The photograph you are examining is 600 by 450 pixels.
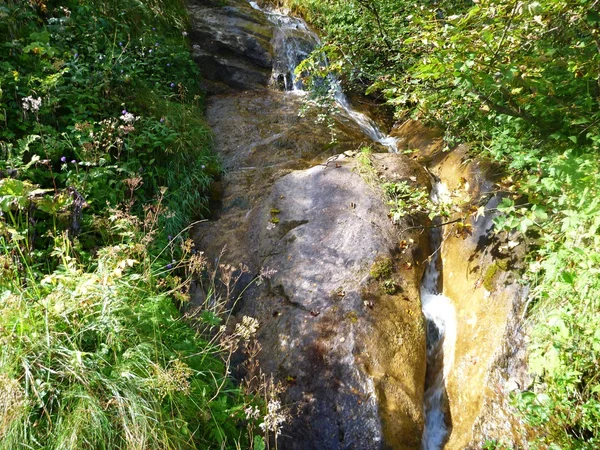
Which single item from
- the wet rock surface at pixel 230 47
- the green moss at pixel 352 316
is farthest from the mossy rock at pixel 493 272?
the wet rock surface at pixel 230 47

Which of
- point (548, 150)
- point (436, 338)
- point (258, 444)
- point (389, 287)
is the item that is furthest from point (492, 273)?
point (258, 444)

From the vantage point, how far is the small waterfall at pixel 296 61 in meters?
7.18

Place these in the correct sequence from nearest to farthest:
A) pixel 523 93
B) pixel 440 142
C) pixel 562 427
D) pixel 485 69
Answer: pixel 562 427, pixel 485 69, pixel 523 93, pixel 440 142

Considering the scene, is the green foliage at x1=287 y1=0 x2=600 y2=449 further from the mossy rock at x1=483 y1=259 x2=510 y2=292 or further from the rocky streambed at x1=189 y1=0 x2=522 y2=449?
the rocky streambed at x1=189 y1=0 x2=522 y2=449

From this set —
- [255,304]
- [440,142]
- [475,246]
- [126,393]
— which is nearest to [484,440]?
[475,246]

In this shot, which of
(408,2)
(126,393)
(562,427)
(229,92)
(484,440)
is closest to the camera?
(126,393)

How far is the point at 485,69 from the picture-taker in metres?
3.28

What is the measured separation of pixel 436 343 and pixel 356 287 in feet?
3.05

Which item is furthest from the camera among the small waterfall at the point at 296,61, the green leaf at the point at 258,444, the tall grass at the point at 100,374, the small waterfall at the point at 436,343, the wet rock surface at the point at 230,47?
the wet rock surface at the point at 230,47

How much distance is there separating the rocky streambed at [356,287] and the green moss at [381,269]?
1cm

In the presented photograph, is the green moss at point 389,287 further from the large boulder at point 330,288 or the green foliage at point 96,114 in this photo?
the green foliage at point 96,114

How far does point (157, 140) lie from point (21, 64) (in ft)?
5.03

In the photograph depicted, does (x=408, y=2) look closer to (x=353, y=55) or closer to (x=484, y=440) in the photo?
(x=353, y=55)

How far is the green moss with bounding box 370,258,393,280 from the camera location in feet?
12.5
